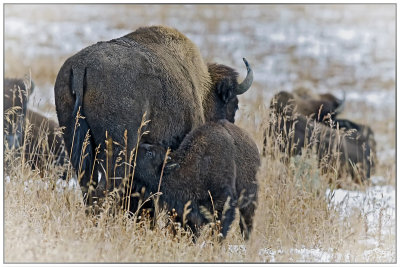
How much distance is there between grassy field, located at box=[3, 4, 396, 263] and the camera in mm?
5227

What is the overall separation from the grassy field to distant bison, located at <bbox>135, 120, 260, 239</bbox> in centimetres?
21

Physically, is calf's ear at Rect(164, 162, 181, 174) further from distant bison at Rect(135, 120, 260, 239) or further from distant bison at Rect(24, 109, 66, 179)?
distant bison at Rect(24, 109, 66, 179)

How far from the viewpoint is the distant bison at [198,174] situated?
5543mm

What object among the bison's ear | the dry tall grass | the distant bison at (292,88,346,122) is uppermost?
the bison's ear

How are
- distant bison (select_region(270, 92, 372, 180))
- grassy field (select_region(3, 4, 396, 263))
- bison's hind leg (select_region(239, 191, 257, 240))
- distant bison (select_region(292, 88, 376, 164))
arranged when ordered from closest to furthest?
grassy field (select_region(3, 4, 396, 263))
bison's hind leg (select_region(239, 191, 257, 240))
distant bison (select_region(270, 92, 372, 180))
distant bison (select_region(292, 88, 376, 164))

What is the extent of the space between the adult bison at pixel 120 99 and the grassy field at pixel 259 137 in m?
0.60

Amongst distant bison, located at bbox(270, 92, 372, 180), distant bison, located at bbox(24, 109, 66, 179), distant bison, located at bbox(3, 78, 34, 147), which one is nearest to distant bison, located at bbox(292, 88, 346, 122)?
distant bison, located at bbox(270, 92, 372, 180)

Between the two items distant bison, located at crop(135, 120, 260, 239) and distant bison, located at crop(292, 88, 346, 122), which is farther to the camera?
distant bison, located at crop(292, 88, 346, 122)

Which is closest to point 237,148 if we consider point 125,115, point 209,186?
point 209,186

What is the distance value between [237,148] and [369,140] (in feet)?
20.3

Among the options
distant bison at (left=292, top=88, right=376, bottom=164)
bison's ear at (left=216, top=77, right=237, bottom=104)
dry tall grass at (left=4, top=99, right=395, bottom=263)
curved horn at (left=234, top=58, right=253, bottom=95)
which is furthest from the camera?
distant bison at (left=292, top=88, right=376, bottom=164)

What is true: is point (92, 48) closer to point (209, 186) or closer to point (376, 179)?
point (209, 186)

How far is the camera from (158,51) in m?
5.98

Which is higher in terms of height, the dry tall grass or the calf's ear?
the calf's ear
